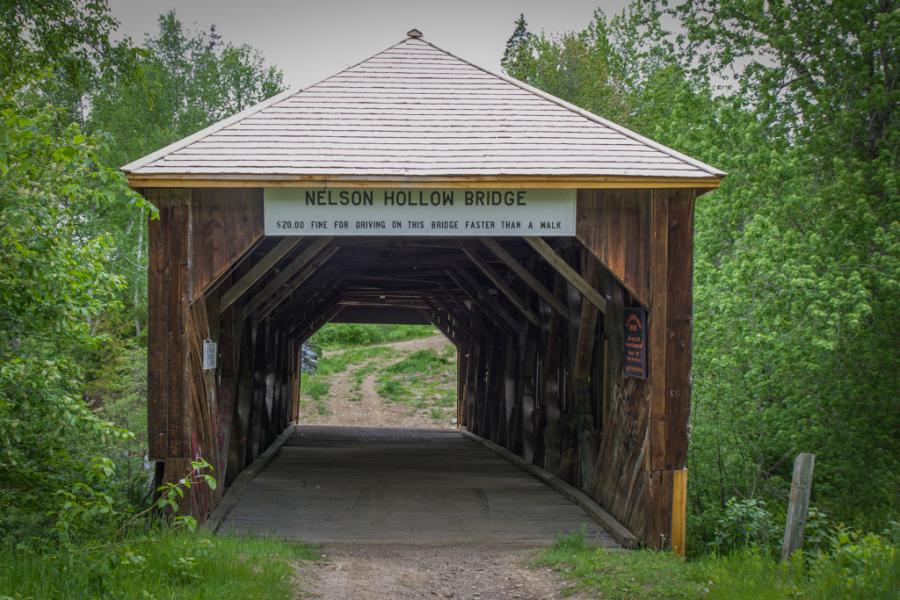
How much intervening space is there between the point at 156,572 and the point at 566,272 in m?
4.01

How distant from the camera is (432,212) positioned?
23.2ft

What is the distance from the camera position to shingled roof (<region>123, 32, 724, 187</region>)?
22.5 ft

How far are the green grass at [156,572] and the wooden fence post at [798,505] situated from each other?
341cm

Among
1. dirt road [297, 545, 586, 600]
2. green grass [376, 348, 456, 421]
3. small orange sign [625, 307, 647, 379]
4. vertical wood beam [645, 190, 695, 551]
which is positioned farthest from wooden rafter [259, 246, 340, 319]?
green grass [376, 348, 456, 421]

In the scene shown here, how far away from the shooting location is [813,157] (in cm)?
1316

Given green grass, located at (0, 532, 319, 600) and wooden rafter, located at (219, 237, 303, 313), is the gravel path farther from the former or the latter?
green grass, located at (0, 532, 319, 600)

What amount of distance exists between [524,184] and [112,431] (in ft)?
11.3

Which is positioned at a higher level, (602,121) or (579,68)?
(579,68)

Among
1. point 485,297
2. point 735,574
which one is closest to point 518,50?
point 485,297

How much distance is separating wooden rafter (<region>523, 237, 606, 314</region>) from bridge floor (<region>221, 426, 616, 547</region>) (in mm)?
1985

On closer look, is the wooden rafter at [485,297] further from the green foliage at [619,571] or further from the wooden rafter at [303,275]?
the green foliage at [619,571]

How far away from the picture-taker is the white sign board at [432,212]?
7047 millimetres

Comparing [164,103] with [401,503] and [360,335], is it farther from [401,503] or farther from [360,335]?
[401,503]

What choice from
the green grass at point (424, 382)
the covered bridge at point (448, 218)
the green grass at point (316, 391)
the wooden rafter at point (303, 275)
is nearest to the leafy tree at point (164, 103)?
the green grass at point (316, 391)
